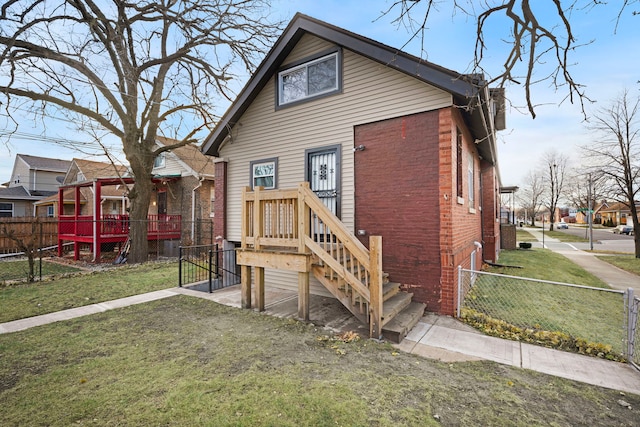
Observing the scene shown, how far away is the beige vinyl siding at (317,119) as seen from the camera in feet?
20.0

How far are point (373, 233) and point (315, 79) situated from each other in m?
4.30

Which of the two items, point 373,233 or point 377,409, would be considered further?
point 373,233

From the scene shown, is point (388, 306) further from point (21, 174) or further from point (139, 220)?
point (21, 174)

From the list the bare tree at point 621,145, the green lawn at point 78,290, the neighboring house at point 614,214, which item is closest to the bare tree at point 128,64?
the green lawn at point 78,290

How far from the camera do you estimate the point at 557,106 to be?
316 centimetres

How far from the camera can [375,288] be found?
4.52 m

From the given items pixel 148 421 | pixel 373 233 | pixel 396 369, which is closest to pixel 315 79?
pixel 373 233

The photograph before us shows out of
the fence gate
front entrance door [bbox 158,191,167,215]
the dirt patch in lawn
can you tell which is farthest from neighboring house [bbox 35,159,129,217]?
the dirt patch in lawn

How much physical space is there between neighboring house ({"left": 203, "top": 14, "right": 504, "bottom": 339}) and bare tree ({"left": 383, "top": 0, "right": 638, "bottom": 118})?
1207 millimetres

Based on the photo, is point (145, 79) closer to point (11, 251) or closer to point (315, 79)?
point (315, 79)

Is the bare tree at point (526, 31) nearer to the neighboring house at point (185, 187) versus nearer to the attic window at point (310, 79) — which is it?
the attic window at point (310, 79)

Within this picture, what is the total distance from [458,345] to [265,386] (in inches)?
117

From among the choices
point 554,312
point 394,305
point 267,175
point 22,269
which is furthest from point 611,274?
point 22,269

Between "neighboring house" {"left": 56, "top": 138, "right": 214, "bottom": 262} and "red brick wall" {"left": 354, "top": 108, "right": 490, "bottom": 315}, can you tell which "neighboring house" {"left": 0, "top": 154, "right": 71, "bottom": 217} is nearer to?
"neighboring house" {"left": 56, "top": 138, "right": 214, "bottom": 262}
